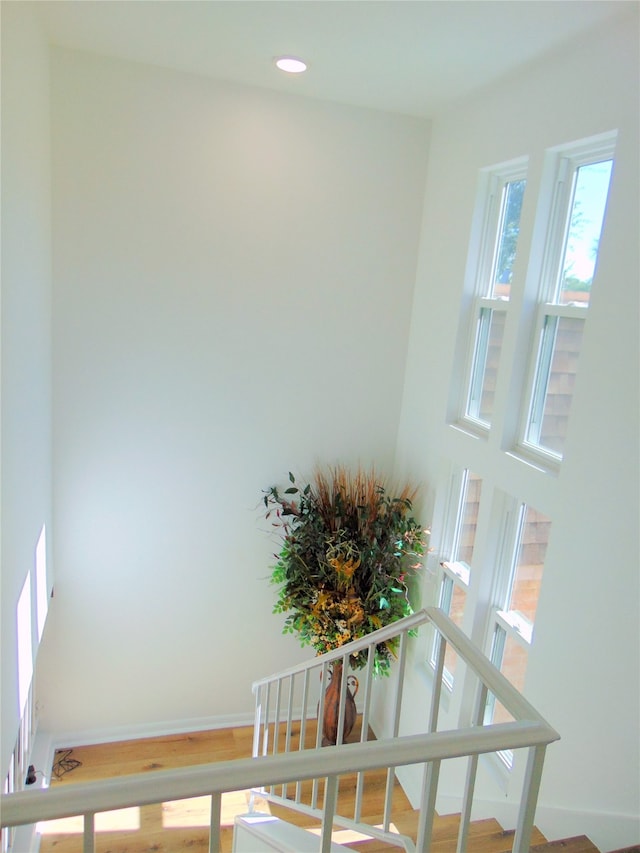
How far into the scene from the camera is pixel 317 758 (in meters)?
1.03

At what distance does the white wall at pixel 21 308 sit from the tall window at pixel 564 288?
7.41ft

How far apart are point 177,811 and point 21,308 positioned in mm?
2973

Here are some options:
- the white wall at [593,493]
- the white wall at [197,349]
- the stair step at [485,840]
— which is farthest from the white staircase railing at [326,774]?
the white wall at [197,349]

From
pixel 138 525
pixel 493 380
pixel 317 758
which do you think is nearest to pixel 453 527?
pixel 493 380

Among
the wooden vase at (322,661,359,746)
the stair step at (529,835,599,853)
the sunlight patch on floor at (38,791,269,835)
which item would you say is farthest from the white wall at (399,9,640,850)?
the sunlight patch on floor at (38,791,269,835)

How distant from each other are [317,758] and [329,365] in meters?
3.20

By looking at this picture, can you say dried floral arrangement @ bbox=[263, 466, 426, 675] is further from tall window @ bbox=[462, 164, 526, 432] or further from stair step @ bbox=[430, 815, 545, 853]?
stair step @ bbox=[430, 815, 545, 853]

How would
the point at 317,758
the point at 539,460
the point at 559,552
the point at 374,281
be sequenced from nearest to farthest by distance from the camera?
the point at 317,758 < the point at 559,552 < the point at 539,460 < the point at 374,281

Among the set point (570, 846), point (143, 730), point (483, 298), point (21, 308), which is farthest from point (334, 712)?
point (21, 308)

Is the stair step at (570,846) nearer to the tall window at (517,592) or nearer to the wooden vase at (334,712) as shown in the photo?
the tall window at (517,592)

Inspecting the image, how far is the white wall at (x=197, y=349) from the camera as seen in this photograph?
353 cm

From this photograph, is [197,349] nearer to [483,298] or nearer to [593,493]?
[483,298]

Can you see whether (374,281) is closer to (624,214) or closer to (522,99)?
(522,99)

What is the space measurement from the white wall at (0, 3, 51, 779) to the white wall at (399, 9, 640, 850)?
85.3 inches
